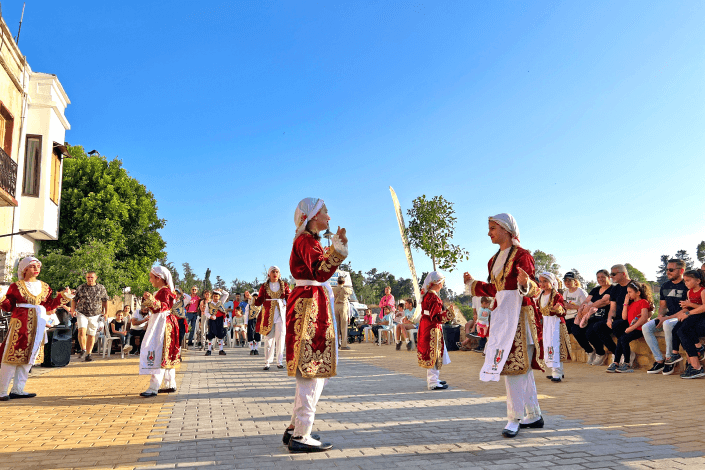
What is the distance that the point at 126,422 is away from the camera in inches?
219

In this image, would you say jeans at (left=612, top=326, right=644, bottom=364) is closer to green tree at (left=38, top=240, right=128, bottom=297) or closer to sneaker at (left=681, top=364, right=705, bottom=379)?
sneaker at (left=681, top=364, right=705, bottom=379)

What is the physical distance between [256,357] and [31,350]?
765cm

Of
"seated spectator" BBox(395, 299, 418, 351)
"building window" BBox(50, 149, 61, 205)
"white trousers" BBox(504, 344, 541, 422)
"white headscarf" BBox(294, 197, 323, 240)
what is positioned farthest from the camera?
"building window" BBox(50, 149, 61, 205)

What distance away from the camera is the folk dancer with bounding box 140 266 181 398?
24.3 feet

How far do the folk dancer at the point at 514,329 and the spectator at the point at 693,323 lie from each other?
5115 mm

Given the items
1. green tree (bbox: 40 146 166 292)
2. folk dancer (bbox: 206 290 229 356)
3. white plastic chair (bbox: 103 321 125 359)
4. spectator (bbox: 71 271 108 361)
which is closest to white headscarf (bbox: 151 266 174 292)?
spectator (bbox: 71 271 108 361)

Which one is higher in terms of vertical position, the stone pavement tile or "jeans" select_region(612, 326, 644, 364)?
"jeans" select_region(612, 326, 644, 364)

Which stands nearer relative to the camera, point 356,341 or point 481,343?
point 481,343

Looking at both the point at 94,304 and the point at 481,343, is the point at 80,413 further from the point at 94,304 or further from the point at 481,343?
the point at 481,343

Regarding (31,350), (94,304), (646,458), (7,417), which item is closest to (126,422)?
(7,417)

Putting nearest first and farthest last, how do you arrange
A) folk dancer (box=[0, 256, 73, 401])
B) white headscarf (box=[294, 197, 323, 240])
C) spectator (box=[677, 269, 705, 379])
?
white headscarf (box=[294, 197, 323, 240]) < folk dancer (box=[0, 256, 73, 401]) < spectator (box=[677, 269, 705, 379])

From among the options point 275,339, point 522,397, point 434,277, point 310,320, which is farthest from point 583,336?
point 310,320

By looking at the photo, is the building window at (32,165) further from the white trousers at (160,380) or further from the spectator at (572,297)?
the spectator at (572,297)

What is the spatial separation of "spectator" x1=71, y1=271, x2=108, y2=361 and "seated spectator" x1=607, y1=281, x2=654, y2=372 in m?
11.9
